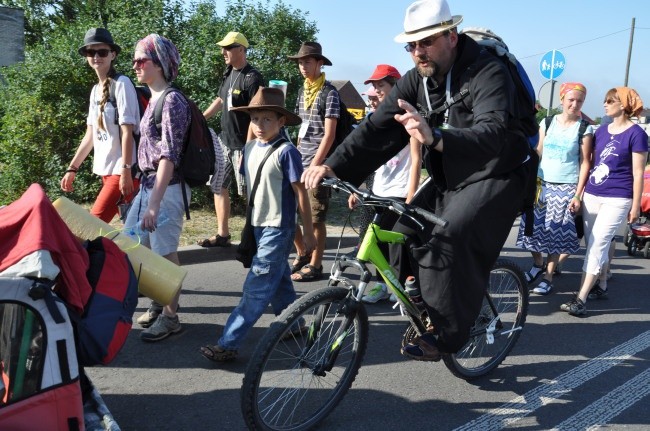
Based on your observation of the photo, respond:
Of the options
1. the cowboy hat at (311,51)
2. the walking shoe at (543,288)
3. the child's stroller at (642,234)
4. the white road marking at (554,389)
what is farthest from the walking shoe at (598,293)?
the cowboy hat at (311,51)

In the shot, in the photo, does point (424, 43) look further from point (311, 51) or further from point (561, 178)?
point (561, 178)

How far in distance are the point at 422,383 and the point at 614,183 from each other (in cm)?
283

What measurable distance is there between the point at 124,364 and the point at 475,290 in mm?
2214

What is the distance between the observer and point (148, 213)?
3.98 metres

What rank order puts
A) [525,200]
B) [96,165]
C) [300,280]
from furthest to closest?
[300,280] → [96,165] → [525,200]

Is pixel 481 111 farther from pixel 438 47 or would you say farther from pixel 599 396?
pixel 599 396

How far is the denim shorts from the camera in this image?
427cm

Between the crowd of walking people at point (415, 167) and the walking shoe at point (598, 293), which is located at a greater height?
the crowd of walking people at point (415, 167)

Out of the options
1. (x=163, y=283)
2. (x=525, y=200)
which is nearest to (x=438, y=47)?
(x=525, y=200)

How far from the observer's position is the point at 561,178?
20.3 ft

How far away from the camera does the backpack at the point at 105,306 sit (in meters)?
2.66

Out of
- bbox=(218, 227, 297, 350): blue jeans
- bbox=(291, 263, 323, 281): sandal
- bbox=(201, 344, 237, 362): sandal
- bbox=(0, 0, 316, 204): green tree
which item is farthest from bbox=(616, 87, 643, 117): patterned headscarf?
bbox=(0, 0, 316, 204): green tree

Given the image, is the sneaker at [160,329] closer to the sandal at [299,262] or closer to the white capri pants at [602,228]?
the sandal at [299,262]

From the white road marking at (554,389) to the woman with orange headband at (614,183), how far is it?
31.8 inches
